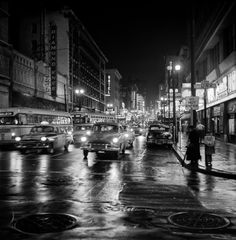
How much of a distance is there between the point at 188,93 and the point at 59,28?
36.5 meters

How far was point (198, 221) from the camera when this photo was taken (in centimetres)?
688

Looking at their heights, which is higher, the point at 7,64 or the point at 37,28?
the point at 37,28

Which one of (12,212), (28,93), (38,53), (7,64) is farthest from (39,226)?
(38,53)

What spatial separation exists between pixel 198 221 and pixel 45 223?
110 inches

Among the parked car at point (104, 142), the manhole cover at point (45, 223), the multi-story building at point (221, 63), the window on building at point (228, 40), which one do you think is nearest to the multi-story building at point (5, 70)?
the multi-story building at point (221, 63)

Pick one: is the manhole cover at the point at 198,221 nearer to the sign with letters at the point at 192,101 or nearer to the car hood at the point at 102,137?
the sign with letters at the point at 192,101

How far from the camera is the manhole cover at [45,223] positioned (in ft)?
20.6

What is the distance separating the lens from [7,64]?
4259cm

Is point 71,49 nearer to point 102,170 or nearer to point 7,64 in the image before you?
point 7,64

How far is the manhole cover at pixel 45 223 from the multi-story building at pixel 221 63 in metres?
16.5

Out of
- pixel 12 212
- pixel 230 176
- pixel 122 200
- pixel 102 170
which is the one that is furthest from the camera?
pixel 102 170

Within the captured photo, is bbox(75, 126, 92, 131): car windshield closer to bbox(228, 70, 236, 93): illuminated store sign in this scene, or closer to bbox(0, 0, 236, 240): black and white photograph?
bbox(0, 0, 236, 240): black and white photograph

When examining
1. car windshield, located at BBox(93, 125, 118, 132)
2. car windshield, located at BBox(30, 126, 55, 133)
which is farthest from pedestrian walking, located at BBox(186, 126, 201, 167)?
car windshield, located at BBox(30, 126, 55, 133)

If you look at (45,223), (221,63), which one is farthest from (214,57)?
(45,223)
